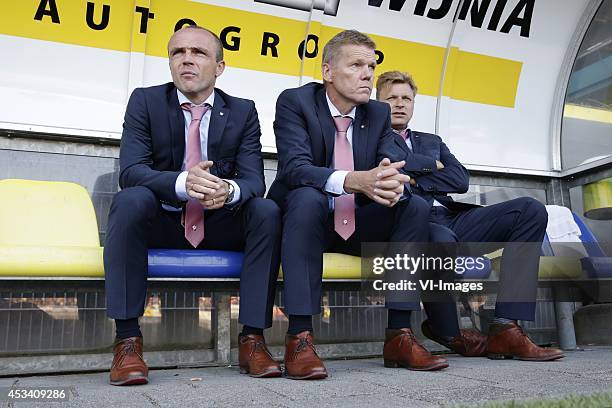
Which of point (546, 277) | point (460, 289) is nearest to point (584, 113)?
point (546, 277)

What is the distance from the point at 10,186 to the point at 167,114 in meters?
0.98

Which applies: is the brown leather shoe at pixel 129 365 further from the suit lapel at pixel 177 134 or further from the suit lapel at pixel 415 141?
the suit lapel at pixel 415 141

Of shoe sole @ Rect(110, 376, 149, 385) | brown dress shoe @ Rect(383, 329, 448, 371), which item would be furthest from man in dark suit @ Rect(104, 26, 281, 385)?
brown dress shoe @ Rect(383, 329, 448, 371)

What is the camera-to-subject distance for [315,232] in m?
1.99

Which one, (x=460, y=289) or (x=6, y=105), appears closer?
(x=460, y=289)

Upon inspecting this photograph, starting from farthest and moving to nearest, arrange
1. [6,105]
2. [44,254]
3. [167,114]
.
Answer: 1. [6,105]
2. [167,114]
3. [44,254]

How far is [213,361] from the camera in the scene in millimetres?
2791

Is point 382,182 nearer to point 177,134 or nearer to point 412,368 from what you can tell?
point 412,368

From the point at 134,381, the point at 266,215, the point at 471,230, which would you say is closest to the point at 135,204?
the point at 266,215

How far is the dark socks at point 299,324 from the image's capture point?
1.91 metres

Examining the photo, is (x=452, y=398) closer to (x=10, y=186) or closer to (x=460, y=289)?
(x=460, y=289)

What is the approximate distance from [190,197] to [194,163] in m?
0.26

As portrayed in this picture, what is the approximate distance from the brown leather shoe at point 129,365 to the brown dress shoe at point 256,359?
14.2 inches

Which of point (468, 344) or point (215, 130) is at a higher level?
point (215, 130)
